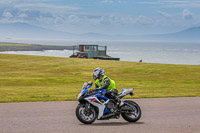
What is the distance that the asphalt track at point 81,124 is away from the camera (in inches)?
386

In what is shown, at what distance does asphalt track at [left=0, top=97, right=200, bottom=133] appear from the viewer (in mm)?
9797

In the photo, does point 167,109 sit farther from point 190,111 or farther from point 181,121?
point 181,121

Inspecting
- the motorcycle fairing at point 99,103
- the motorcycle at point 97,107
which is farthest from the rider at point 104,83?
the motorcycle fairing at point 99,103

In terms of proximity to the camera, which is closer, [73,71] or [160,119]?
[160,119]

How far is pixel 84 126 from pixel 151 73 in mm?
31684

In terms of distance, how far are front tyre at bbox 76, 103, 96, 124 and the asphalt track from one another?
6.2 inches

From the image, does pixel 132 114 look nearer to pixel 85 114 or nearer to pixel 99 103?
pixel 99 103

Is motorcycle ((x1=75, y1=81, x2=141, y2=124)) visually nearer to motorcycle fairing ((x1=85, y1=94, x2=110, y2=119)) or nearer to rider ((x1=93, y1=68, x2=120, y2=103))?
motorcycle fairing ((x1=85, y1=94, x2=110, y2=119))

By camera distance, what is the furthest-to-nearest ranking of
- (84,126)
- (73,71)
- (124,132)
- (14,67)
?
(14,67) → (73,71) → (84,126) → (124,132)

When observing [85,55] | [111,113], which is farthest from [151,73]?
[85,55]

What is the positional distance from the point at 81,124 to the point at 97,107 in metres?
0.65

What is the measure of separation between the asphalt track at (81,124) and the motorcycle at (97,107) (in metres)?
0.22

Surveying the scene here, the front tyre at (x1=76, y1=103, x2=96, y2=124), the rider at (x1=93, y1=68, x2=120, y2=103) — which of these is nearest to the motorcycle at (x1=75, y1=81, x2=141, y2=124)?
the front tyre at (x1=76, y1=103, x2=96, y2=124)

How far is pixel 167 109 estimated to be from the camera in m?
13.7
